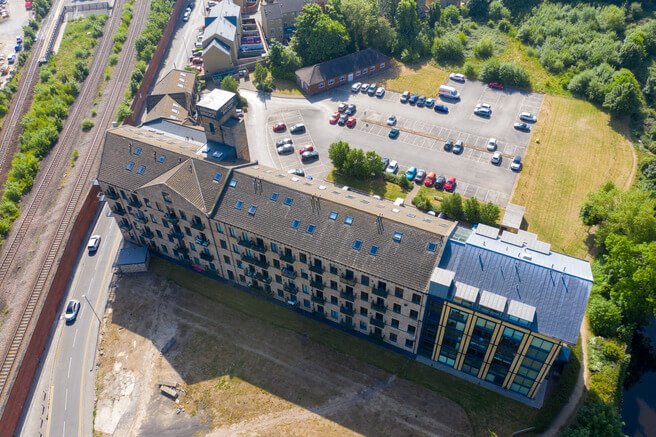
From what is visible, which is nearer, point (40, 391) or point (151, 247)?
point (40, 391)

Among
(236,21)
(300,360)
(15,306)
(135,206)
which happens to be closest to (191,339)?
(300,360)

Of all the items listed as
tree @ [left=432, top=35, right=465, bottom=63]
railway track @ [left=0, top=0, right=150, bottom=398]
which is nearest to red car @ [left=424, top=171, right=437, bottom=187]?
tree @ [left=432, top=35, right=465, bottom=63]

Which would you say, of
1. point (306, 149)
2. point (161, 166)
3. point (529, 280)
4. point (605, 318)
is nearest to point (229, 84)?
point (306, 149)

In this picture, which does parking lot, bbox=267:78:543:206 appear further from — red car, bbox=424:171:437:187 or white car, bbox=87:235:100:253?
white car, bbox=87:235:100:253

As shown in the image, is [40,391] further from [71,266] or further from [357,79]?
[357,79]

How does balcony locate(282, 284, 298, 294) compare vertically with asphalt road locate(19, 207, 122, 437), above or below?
above

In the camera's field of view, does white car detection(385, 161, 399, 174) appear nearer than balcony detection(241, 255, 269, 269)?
No
